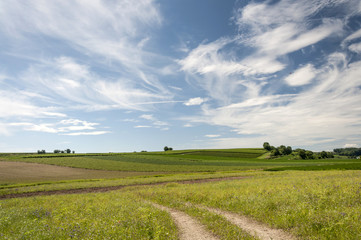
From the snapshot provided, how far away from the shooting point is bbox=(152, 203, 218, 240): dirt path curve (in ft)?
34.1

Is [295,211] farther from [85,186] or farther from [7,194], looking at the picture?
[7,194]

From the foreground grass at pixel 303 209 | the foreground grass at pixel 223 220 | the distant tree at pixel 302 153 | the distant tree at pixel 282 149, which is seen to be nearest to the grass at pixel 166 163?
the distant tree at pixel 302 153

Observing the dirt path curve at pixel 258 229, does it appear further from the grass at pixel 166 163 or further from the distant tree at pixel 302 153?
the distant tree at pixel 302 153

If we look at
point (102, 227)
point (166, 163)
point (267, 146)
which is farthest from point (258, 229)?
point (267, 146)

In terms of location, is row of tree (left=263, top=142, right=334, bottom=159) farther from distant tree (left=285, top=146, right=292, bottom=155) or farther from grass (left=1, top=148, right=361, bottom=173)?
grass (left=1, top=148, right=361, bottom=173)

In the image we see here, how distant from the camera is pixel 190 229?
1155 centimetres

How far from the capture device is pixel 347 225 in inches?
377

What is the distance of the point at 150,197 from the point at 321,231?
16.2 m

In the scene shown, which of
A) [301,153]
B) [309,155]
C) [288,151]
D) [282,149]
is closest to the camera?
[301,153]

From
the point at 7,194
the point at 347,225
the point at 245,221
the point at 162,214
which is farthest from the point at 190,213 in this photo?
the point at 7,194

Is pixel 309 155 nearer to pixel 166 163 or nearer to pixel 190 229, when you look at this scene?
pixel 166 163

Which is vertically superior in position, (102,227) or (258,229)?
(102,227)

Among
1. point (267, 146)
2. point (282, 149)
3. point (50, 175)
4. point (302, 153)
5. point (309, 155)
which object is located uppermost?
point (267, 146)

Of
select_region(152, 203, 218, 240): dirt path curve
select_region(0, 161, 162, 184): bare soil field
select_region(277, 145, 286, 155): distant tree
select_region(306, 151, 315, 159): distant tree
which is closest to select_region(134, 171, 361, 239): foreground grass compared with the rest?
select_region(152, 203, 218, 240): dirt path curve
